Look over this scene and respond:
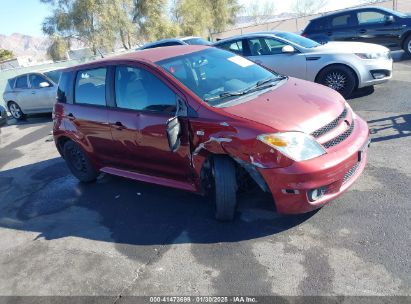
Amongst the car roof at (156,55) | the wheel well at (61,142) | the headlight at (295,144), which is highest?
the car roof at (156,55)

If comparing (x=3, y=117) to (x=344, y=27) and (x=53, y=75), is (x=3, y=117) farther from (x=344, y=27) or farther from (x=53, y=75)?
(x=344, y=27)

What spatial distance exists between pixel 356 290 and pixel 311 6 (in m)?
88.6

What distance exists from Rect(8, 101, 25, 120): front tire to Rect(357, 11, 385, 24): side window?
11.1 meters

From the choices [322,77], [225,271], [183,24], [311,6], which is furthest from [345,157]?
[311,6]

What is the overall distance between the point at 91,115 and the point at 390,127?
4.37 meters

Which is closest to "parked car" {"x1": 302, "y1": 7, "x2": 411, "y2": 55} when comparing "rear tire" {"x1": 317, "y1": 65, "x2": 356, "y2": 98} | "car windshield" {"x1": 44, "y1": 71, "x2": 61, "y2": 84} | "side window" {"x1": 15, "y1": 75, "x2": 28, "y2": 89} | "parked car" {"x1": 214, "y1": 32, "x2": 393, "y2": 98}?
"parked car" {"x1": 214, "y1": 32, "x2": 393, "y2": 98}

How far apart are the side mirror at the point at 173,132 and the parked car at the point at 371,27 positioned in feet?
29.4

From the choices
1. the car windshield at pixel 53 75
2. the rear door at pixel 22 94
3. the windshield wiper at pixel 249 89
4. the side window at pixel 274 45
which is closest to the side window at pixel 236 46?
the side window at pixel 274 45

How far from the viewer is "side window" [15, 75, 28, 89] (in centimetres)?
1191

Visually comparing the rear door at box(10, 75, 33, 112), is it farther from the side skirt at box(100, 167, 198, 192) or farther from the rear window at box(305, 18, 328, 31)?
the rear window at box(305, 18, 328, 31)

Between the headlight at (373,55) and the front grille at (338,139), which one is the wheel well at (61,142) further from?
the headlight at (373,55)

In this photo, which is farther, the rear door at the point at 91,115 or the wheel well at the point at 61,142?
the wheel well at the point at 61,142

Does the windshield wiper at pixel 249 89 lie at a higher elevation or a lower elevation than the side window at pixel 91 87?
lower

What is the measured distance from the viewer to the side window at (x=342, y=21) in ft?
35.6
